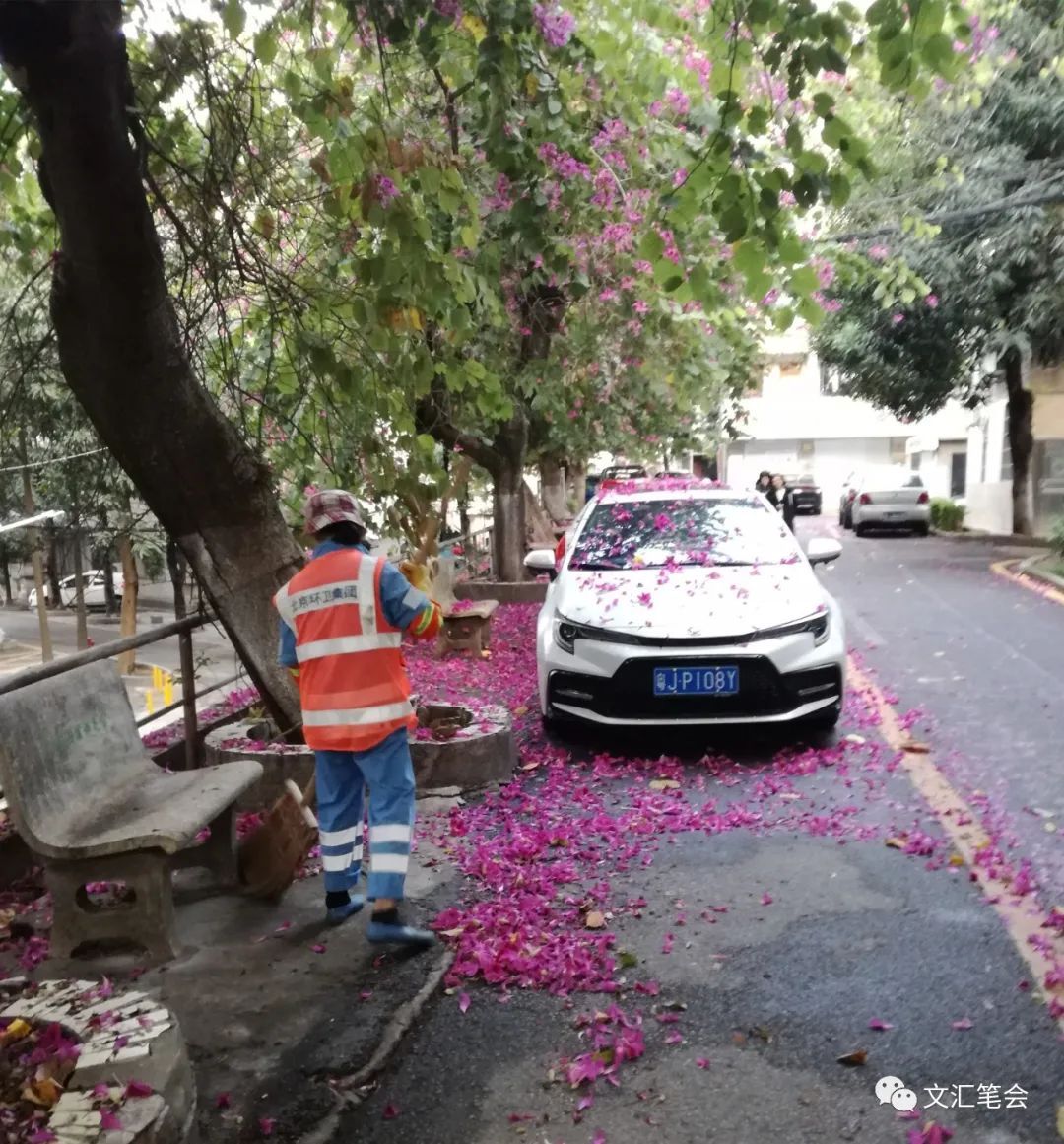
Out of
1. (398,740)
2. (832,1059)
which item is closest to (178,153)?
(398,740)

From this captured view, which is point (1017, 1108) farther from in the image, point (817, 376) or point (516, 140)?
point (817, 376)

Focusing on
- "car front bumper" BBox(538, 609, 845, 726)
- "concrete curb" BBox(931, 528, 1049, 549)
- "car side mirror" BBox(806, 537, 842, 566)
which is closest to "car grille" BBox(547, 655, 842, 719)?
"car front bumper" BBox(538, 609, 845, 726)

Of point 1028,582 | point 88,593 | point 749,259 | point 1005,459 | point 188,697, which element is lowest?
point 88,593

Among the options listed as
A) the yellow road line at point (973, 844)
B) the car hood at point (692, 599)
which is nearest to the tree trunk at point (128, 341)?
the car hood at point (692, 599)

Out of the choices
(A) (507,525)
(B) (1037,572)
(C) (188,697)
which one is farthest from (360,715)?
(B) (1037,572)

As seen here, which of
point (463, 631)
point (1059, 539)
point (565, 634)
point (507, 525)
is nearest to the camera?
point (565, 634)

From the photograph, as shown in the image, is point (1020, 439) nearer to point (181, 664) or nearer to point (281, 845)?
point (181, 664)

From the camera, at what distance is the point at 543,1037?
347 centimetres

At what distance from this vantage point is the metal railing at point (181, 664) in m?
4.17

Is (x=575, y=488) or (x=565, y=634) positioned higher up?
(x=575, y=488)

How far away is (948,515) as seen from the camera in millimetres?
29906

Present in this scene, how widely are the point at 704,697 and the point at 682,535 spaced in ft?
5.44

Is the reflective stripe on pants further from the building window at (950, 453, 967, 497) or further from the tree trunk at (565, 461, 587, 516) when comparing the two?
the building window at (950, 453, 967, 497)

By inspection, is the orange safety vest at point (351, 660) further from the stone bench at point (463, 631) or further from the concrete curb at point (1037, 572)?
the concrete curb at point (1037, 572)
